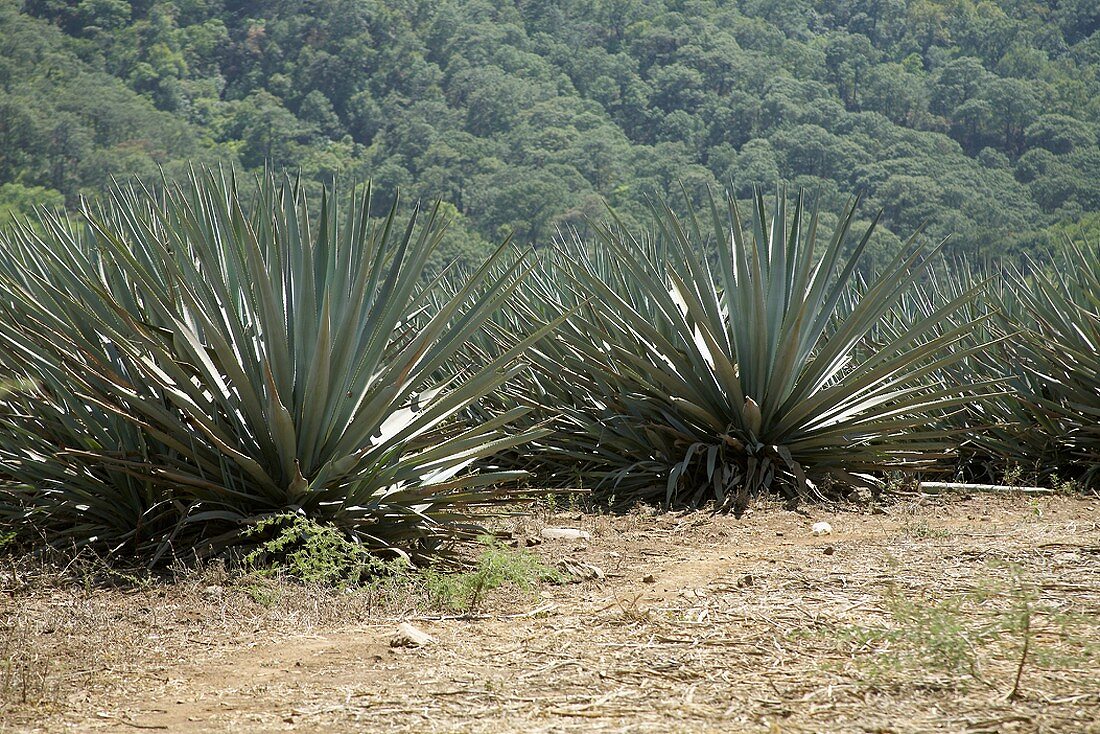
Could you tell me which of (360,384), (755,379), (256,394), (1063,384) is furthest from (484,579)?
(1063,384)

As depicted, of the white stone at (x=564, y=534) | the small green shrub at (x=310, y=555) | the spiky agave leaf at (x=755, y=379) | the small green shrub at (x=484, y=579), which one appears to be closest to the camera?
the small green shrub at (x=484, y=579)

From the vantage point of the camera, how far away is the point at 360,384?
4629 millimetres

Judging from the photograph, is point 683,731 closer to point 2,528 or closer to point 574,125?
point 2,528

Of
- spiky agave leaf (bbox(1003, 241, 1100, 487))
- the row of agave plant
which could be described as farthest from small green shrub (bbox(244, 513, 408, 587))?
spiky agave leaf (bbox(1003, 241, 1100, 487))

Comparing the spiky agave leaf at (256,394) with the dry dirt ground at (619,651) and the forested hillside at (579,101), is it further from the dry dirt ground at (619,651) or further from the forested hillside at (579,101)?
the forested hillside at (579,101)

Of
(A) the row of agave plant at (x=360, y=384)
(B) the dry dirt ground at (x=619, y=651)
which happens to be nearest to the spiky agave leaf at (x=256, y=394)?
(A) the row of agave plant at (x=360, y=384)

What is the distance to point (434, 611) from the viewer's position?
12.7 feet

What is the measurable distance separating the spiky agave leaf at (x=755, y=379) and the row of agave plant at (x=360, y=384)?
2cm

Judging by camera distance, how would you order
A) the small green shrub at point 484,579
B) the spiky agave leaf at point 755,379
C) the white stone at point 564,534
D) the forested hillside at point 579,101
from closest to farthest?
the small green shrub at point 484,579
the white stone at point 564,534
the spiky agave leaf at point 755,379
the forested hillside at point 579,101

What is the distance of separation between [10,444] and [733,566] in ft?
10.3

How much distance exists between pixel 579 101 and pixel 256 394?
198 feet

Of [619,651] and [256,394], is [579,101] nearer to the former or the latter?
[256,394]

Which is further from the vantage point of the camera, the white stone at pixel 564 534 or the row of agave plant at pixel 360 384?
the white stone at pixel 564 534

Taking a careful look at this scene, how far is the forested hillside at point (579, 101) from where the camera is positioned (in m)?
48.4
